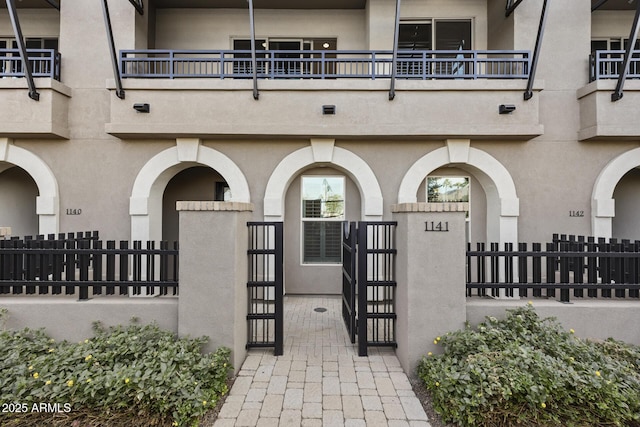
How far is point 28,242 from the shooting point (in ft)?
14.5

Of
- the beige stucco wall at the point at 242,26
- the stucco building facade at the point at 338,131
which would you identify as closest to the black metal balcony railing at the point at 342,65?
the stucco building facade at the point at 338,131

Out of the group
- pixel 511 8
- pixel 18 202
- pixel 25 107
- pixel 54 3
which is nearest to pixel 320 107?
pixel 511 8

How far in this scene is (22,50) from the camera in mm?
6262

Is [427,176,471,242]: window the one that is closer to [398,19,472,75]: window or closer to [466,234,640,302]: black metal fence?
[398,19,472,75]: window

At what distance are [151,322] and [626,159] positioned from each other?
1029 centimetres

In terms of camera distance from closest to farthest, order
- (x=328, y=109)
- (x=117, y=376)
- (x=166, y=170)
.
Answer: (x=117, y=376) → (x=328, y=109) → (x=166, y=170)

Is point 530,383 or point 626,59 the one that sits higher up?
point 626,59

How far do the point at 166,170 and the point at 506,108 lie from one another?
26.0 ft

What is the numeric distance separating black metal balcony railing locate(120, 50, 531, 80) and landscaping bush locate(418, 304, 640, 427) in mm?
5683

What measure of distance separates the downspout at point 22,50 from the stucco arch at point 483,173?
27.6ft

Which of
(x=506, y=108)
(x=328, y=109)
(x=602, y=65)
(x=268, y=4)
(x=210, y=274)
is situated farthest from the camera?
(x=268, y=4)

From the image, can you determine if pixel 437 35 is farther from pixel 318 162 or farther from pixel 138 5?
pixel 138 5

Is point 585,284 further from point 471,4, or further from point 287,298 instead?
point 471,4

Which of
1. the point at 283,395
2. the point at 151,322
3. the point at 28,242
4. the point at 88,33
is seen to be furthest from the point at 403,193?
the point at 88,33
